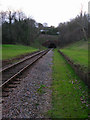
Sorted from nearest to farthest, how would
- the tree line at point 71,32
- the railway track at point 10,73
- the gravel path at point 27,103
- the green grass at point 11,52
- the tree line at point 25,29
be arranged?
1. the gravel path at point 27,103
2. the railway track at point 10,73
3. the green grass at point 11,52
4. the tree line at point 25,29
5. the tree line at point 71,32

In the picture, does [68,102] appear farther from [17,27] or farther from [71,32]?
[71,32]

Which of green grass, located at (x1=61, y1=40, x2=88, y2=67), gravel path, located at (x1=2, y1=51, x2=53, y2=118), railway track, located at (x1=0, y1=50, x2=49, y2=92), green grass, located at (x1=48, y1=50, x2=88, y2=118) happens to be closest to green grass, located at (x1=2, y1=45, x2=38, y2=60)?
railway track, located at (x1=0, y1=50, x2=49, y2=92)

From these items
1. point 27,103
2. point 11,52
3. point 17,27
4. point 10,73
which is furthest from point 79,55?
point 17,27

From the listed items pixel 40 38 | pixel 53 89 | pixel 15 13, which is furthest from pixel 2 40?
pixel 53 89

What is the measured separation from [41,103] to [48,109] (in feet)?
1.71

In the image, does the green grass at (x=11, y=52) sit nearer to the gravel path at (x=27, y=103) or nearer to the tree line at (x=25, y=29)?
the gravel path at (x=27, y=103)

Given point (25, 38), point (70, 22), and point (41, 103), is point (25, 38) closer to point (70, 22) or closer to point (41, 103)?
point (70, 22)

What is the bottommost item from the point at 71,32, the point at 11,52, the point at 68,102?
the point at 68,102

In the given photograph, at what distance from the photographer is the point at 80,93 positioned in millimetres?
6488

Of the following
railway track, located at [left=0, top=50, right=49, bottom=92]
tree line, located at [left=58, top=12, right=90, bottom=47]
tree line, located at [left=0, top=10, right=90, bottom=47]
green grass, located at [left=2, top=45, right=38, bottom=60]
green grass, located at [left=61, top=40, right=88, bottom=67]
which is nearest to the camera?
railway track, located at [left=0, top=50, right=49, bottom=92]

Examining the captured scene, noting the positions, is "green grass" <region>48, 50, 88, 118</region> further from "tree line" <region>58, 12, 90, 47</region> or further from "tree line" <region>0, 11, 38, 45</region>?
"tree line" <region>58, 12, 90, 47</region>

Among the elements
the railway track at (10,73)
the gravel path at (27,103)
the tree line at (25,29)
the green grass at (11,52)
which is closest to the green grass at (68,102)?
the gravel path at (27,103)

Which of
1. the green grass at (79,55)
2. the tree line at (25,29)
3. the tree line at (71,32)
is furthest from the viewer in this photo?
the tree line at (71,32)

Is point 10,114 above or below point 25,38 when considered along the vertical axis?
below
